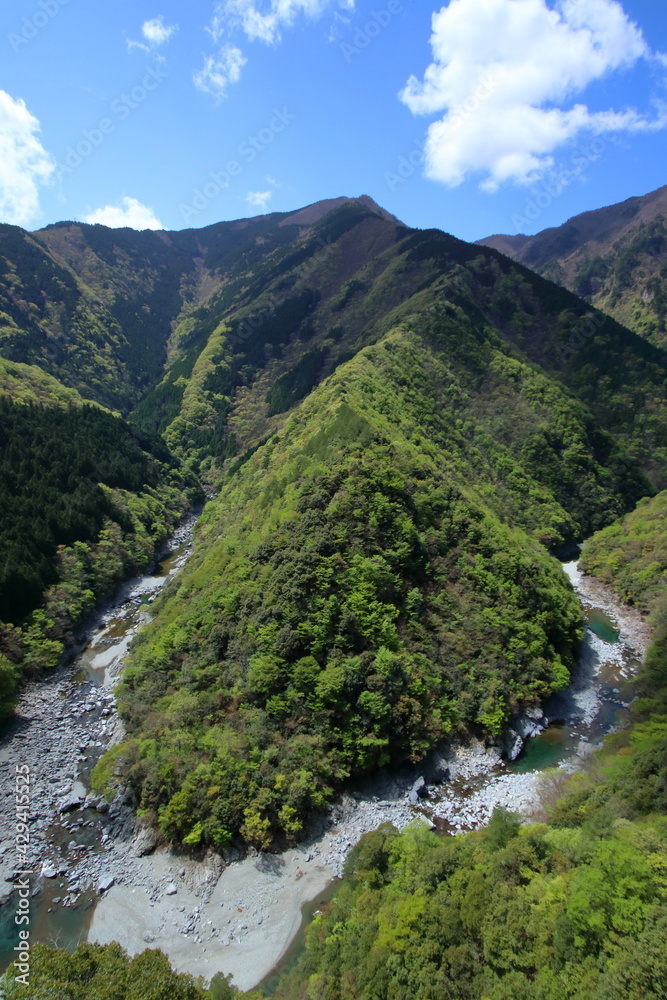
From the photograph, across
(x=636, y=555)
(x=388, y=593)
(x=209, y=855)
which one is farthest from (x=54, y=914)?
(x=636, y=555)

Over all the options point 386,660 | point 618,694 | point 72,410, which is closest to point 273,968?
point 386,660

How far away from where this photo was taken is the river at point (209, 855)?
91.4ft

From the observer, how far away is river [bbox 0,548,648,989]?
2784cm

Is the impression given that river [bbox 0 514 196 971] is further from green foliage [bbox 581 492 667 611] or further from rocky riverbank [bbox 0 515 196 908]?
green foliage [bbox 581 492 667 611]

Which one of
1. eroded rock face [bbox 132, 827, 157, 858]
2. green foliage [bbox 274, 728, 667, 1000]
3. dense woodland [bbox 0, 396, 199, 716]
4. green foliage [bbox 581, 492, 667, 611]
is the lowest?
Result: green foliage [bbox 581, 492, 667, 611]

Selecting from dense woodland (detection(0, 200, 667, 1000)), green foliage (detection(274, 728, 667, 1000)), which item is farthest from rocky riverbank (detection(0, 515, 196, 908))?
green foliage (detection(274, 728, 667, 1000))

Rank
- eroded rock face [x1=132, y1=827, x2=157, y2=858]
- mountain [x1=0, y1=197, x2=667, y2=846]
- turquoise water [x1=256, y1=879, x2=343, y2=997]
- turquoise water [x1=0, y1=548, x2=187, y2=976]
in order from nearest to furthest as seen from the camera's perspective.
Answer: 1. turquoise water [x1=256, y1=879, x2=343, y2=997]
2. turquoise water [x1=0, y1=548, x2=187, y2=976]
3. eroded rock face [x1=132, y1=827, x2=157, y2=858]
4. mountain [x1=0, y1=197, x2=667, y2=846]

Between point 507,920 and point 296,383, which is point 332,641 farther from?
point 296,383

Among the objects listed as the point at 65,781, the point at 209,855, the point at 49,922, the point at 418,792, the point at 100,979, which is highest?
the point at 65,781

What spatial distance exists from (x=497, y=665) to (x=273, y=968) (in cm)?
2740

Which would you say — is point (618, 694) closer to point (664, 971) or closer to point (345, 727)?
point (345, 727)

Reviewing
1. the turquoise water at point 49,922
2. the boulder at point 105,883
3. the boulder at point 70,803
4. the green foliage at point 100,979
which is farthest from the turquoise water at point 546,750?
the boulder at point 70,803

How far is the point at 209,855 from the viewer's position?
3180 centimetres

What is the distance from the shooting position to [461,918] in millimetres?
21453
